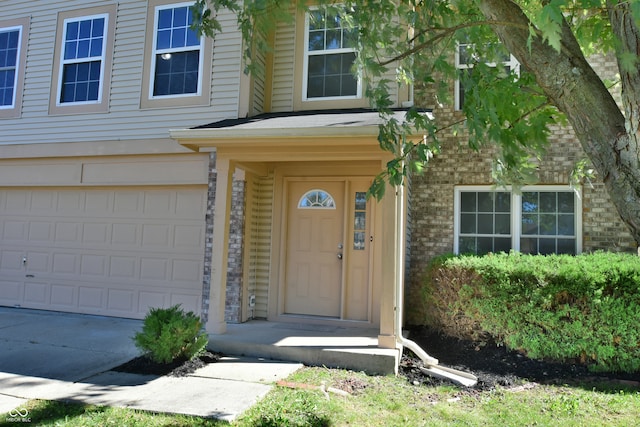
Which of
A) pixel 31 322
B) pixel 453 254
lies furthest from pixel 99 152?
pixel 453 254

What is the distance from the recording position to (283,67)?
7.77 m

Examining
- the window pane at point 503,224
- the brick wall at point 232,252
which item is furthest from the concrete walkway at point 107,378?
the window pane at point 503,224

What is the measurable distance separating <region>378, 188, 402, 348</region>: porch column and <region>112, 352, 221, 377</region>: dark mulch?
2203 millimetres

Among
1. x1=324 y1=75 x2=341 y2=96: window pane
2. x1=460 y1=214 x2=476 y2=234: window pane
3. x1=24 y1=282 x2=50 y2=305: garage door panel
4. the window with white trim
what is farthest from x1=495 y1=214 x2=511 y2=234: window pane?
x1=24 y1=282 x2=50 y2=305: garage door panel

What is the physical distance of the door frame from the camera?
703 cm

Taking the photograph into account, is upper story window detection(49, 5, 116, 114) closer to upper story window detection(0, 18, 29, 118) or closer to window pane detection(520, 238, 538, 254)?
upper story window detection(0, 18, 29, 118)

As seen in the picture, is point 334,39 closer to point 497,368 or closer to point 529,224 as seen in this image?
point 529,224

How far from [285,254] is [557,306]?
4004 mm

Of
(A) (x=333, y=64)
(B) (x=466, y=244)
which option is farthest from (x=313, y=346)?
(A) (x=333, y=64)

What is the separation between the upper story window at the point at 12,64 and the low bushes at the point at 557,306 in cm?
866

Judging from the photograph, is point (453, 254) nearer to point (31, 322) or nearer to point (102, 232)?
point (102, 232)

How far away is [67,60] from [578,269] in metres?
9.15

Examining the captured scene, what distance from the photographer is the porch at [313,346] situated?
5.26m

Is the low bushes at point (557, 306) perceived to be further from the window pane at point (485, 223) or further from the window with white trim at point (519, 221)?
the window pane at point (485, 223)
